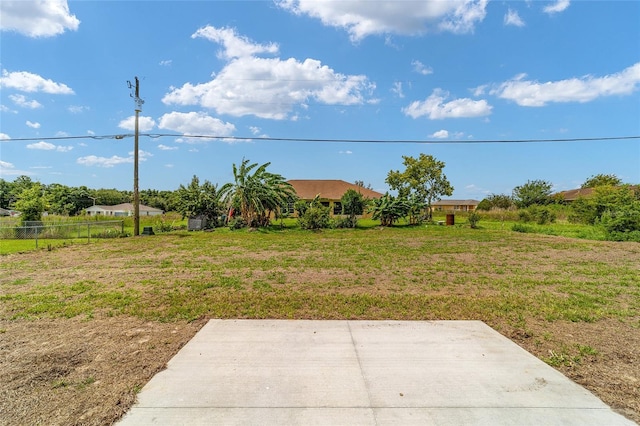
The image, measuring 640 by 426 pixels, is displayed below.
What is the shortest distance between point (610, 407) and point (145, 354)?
4.18 meters

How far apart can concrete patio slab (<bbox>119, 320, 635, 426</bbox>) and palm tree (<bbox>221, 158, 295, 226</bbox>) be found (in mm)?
17227

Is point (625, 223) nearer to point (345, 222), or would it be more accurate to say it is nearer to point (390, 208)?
point (390, 208)

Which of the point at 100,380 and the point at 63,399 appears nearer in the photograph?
the point at 63,399

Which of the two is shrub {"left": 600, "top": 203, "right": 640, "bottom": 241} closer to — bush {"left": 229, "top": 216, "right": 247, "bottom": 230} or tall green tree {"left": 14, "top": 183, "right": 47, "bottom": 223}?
bush {"left": 229, "top": 216, "right": 247, "bottom": 230}

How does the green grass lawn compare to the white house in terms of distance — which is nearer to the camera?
the green grass lawn

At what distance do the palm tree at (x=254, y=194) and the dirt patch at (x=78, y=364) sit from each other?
1649 centimetres

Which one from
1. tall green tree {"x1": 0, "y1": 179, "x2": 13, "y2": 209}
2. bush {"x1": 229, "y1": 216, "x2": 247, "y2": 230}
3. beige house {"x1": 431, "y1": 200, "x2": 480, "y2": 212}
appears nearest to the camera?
bush {"x1": 229, "y1": 216, "x2": 247, "y2": 230}

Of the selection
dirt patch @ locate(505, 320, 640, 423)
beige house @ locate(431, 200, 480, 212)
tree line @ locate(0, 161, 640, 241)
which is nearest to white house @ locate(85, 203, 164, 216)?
tree line @ locate(0, 161, 640, 241)

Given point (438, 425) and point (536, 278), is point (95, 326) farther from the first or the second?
point (536, 278)

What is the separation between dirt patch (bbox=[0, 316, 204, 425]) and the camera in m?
2.44

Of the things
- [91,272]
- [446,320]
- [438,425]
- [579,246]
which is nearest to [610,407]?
[438,425]

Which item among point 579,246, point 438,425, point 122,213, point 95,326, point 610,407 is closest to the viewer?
point 438,425

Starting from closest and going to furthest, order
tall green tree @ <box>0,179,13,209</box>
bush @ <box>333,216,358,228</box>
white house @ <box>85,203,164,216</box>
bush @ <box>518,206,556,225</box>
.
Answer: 1. bush @ <box>333,216,358,228</box>
2. bush @ <box>518,206,556,225</box>
3. tall green tree @ <box>0,179,13,209</box>
4. white house @ <box>85,203,164,216</box>

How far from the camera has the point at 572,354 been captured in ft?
11.5
